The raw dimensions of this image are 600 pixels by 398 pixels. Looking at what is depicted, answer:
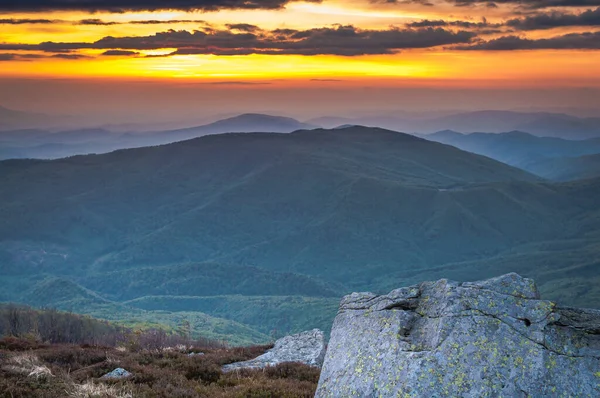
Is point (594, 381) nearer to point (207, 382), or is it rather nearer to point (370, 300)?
point (370, 300)

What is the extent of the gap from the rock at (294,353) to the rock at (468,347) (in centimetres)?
1170

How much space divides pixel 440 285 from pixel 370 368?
10.3ft

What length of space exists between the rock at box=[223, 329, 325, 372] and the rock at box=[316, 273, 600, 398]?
38.4ft

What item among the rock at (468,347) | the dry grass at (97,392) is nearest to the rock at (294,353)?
the dry grass at (97,392)

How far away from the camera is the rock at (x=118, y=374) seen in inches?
856

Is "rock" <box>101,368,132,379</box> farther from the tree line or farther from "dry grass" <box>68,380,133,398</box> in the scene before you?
the tree line

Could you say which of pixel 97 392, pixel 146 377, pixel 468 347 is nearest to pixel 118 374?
pixel 146 377

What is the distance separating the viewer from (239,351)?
103ft

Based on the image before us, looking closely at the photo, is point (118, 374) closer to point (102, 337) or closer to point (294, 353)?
point (294, 353)

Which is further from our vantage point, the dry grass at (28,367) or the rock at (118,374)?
the rock at (118,374)

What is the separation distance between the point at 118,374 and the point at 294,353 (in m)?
10.2

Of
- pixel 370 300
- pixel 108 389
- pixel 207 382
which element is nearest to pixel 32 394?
pixel 108 389

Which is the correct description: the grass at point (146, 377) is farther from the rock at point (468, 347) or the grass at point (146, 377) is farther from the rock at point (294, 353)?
the rock at point (468, 347)

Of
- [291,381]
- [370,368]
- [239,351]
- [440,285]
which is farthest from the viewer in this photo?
[239,351]
